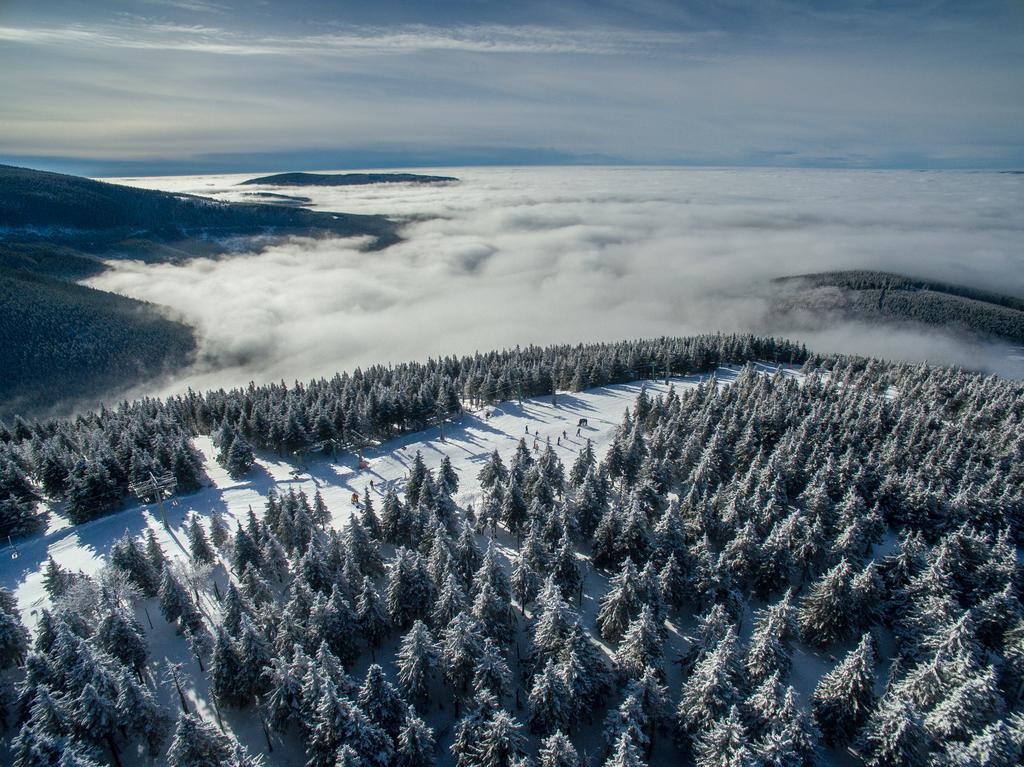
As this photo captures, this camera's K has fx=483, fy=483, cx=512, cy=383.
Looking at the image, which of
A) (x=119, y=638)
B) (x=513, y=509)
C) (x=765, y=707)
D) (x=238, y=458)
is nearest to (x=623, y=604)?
(x=765, y=707)

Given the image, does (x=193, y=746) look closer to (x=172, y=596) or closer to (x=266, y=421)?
(x=172, y=596)

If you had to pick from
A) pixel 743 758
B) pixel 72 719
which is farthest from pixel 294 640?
pixel 743 758

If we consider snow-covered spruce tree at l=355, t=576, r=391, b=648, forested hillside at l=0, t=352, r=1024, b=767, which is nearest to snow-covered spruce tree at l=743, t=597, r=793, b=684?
forested hillside at l=0, t=352, r=1024, b=767

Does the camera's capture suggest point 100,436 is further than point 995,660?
Yes

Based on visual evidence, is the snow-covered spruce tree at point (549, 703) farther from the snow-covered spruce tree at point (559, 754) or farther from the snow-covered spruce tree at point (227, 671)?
the snow-covered spruce tree at point (227, 671)

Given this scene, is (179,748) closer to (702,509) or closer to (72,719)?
(72,719)

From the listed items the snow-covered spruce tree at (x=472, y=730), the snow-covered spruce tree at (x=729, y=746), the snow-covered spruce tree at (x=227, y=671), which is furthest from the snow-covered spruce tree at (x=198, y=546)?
the snow-covered spruce tree at (x=729, y=746)

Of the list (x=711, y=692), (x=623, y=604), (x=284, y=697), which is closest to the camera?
(x=711, y=692)
